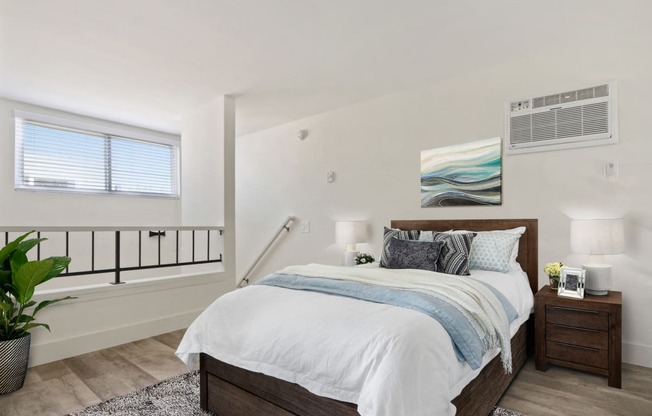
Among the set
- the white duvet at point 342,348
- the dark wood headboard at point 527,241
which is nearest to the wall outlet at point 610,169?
the dark wood headboard at point 527,241

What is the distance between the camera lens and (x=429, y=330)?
1426mm

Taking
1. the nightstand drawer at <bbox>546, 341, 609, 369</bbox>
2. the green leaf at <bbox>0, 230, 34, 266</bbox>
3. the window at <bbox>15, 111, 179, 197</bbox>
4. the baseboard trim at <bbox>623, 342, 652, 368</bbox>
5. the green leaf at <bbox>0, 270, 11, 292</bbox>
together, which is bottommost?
the baseboard trim at <bbox>623, 342, 652, 368</bbox>

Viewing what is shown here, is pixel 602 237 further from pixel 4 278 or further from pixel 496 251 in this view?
pixel 4 278

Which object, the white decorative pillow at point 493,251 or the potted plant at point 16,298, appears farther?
the white decorative pillow at point 493,251

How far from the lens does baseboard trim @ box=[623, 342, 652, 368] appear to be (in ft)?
8.16

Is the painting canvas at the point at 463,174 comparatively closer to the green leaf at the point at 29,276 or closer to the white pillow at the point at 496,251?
the white pillow at the point at 496,251

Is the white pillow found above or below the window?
below

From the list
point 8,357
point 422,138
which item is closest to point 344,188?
point 422,138

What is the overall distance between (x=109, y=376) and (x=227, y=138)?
237 cm

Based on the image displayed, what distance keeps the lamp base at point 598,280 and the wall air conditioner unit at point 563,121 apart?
936 mm

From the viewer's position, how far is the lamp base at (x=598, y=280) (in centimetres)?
241

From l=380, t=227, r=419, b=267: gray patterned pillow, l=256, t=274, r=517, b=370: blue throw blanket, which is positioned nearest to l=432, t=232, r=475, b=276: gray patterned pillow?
l=380, t=227, r=419, b=267: gray patterned pillow

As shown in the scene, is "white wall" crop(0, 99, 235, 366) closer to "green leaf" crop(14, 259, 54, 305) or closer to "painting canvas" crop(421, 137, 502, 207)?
"green leaf" crop(14, 259, 54, 305)

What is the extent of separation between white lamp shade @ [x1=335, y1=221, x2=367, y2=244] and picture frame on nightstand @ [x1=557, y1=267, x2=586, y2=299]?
1838mm
